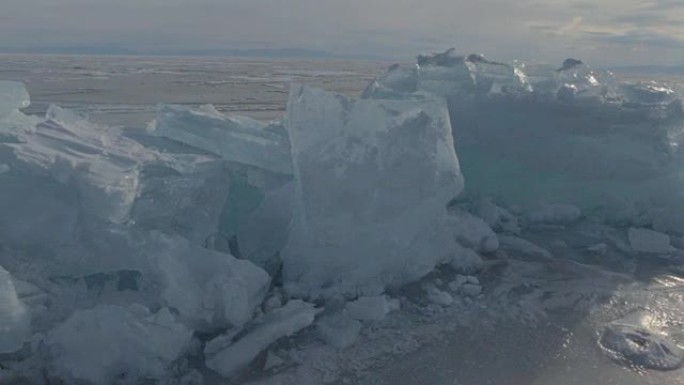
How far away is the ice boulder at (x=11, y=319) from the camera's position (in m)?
2.92

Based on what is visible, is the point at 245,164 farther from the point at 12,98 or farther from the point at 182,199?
the point at 12,98

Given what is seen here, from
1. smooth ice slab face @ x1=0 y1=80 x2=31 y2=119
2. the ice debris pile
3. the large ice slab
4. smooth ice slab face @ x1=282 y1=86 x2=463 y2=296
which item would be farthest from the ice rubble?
smooth ice slab face @ x1=0 y1=80 x2=31 y2=119

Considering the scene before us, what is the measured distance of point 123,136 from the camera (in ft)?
15.3

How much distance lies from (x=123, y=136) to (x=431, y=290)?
7.53 ft

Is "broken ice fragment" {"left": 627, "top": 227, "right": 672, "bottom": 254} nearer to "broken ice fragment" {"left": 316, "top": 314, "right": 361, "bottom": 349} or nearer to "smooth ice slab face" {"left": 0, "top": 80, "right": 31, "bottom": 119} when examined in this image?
"broken ice fragment" {"left": 316, "top": 314, "right": 361, "bottom": 349}

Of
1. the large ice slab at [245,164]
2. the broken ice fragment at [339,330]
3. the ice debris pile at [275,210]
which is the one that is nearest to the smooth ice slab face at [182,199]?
the ice debris pile at [275,210]

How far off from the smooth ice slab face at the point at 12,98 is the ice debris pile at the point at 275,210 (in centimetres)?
1

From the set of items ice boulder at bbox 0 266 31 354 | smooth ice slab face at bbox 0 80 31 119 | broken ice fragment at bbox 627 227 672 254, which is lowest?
broken ice fragment at bbox 627 227 672 254

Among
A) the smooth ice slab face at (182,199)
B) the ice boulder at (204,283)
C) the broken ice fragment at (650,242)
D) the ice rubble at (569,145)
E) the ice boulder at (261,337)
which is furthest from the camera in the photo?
the ice rubble at (569,145)

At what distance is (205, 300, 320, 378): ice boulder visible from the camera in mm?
3045

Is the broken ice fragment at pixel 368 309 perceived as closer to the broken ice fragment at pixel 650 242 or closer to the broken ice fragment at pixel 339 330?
the broken ice fragment at pixel 339 330

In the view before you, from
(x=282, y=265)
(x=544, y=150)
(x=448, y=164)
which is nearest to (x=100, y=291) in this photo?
(x=282, y=265)

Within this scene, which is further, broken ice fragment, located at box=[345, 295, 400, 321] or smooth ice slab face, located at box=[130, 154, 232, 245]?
smooth ice slab face, located at box=[130, 154, 232, 245]

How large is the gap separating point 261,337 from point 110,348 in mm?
656
